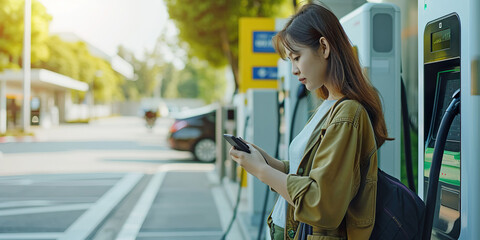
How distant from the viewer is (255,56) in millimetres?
10484

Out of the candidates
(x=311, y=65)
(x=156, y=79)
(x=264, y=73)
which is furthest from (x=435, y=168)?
(x=156, y=79)

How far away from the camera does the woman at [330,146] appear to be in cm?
178

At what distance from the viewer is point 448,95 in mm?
2352

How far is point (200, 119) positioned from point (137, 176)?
2.99 m

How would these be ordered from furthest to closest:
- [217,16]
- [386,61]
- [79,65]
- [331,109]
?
1. [79,65]
2. [217,16]
3. [386,61]
4. [331,109]

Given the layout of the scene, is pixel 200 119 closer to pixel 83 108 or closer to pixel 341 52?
pixel 341 52

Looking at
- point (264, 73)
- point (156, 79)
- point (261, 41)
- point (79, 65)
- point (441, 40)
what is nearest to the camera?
point (441, 40)

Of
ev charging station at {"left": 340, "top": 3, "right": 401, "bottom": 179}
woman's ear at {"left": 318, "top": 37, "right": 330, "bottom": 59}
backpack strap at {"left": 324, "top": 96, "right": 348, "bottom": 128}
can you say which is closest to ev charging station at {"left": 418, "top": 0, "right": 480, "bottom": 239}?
backpack strap at {"left": 324, "top": 96, "right": 348, "bottom": 128}

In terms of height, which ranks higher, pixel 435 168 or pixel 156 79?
pixel 156 79

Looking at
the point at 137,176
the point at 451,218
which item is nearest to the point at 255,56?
the point at 137,176

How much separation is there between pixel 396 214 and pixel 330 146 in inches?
13.0

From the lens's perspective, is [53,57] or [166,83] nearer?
[53,57]

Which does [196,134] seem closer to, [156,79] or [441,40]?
[441,40]

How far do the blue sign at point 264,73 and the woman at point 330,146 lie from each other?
26.8 feet
